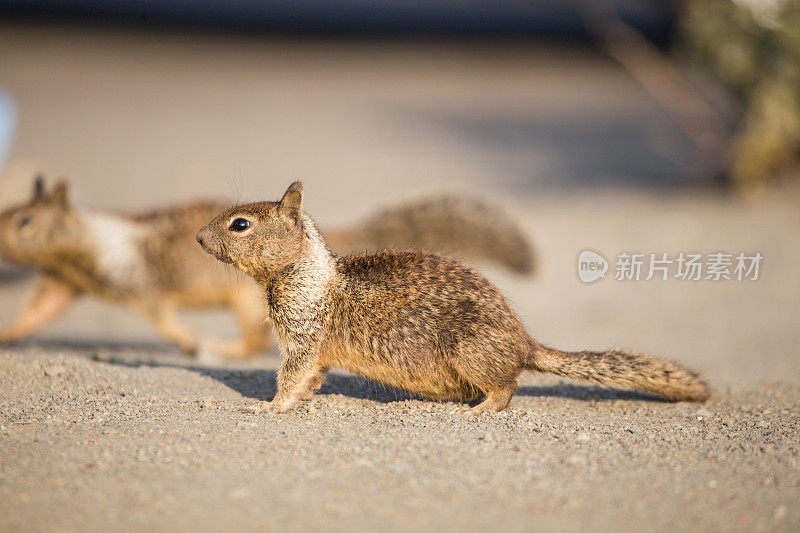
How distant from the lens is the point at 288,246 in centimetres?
510

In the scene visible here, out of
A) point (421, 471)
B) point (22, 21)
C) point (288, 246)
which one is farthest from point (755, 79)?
point (22, 21)

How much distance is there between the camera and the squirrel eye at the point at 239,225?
16.8 ft

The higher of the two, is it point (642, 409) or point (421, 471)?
point (642, 409)

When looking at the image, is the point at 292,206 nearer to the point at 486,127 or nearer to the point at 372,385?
the point at 372,385

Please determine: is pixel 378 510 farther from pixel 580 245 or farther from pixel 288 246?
pixel 580 245

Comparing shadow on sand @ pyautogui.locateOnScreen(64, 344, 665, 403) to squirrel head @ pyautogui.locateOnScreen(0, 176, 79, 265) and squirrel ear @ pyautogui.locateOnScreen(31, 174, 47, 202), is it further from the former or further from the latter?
squirrel ear @ pyautogui.locateOnScreen(31, 174, 47, 202)

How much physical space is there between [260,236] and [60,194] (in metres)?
3.83

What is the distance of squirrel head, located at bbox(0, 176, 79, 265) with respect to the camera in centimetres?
771

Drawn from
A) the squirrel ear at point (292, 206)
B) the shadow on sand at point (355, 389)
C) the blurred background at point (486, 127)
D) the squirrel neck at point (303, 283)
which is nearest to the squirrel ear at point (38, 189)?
the blurred background at point (486, 127)

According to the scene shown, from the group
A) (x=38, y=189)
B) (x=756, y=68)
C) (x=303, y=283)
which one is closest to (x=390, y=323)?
(x=303, y=283)

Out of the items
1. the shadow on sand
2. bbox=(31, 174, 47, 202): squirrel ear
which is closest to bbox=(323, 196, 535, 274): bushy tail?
the shadow on sand

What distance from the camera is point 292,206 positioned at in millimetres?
5102

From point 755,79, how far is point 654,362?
29.6 feet

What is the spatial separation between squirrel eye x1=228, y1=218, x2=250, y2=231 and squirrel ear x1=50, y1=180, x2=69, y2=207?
3619mm
